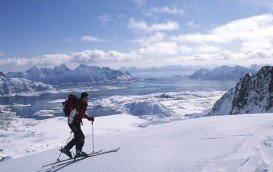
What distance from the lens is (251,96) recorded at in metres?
119

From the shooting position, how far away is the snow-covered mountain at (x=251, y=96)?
110 m

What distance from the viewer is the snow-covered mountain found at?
110 metres

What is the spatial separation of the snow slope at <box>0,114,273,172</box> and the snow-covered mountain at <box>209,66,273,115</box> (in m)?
98.4

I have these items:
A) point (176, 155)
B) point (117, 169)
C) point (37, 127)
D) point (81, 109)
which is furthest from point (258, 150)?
point (37, 127)

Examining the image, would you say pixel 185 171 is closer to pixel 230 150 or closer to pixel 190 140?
pixel 230 150

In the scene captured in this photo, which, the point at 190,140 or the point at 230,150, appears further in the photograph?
the point at 190,140

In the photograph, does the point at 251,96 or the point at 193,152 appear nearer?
the point at 193,152

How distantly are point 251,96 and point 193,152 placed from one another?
117 meters

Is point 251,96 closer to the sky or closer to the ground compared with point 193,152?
closer to the ground

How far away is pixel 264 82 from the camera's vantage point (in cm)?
11856

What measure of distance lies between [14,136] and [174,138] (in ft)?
477

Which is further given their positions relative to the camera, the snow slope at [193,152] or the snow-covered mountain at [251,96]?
the snow-covered mountain at [251,96]

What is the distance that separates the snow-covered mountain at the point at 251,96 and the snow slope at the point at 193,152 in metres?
98.4

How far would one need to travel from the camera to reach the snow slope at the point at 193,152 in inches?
347
